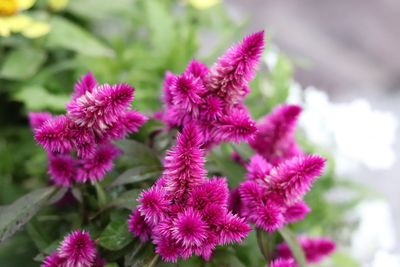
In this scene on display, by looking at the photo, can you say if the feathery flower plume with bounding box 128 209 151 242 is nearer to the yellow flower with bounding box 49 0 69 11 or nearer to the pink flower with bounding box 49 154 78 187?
the pink flower with bounding box 49 154 78 187

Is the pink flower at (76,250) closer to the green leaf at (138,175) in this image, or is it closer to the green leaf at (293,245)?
the green leaf at (138,175)

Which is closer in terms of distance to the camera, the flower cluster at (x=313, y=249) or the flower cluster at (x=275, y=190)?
the flower cluster at (x=275, y=190)

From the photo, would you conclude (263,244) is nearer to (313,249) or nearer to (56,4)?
(313,249)

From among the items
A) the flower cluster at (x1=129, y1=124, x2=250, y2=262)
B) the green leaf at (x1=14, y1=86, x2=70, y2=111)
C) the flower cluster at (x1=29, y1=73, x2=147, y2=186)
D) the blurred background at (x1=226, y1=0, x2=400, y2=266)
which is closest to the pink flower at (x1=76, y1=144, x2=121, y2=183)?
the flower cluster at (x1=29, y1=73, x2=147, y2=186)

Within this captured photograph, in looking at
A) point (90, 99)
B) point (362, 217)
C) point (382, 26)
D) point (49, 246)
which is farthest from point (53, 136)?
point (382, 26)

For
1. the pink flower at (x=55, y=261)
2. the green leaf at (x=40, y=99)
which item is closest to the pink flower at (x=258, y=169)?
the pink flower at (x=55, y=261)

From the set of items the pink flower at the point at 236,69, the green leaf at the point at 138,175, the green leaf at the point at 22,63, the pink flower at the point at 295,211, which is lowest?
the green leaf at the point at 138,175

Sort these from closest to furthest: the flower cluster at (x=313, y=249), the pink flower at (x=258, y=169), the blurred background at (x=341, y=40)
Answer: the pink flower at (x=258, y=169) < the flower cluster at (x=313, y=249) < the blurred background at (x=341, y=40)

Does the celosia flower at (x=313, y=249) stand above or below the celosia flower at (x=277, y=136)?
below
